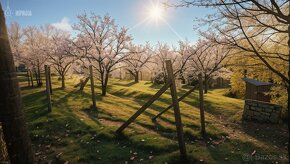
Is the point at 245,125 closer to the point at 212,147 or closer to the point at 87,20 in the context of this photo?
the point at 212,147

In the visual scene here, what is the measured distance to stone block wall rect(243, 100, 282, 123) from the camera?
13.1 metres

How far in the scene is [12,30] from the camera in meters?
43.9

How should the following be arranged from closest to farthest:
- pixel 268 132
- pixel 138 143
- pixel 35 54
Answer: pixel 138 143 → pixel 268 132 → pixel 35 54

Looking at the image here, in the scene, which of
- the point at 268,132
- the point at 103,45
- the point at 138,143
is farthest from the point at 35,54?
the point at 268,132

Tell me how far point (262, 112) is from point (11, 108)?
14482mm

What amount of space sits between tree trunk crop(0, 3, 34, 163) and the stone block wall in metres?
14.1

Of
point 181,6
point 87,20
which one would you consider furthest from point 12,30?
point 181,6

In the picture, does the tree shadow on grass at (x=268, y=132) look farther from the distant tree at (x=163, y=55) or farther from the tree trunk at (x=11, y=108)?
the distant tree at (x=163, y=55)

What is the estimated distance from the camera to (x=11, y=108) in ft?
10.3

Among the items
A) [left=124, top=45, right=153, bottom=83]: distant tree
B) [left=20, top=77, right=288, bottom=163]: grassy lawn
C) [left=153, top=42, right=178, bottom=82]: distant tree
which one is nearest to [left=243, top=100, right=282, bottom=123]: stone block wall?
[left=20, top=77, right=288, bottom=163]: grassy lawn

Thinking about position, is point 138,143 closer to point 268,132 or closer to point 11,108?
point 11,108

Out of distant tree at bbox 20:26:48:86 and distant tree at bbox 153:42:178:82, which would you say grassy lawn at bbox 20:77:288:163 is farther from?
distant tree at bbox 153:42:178:82

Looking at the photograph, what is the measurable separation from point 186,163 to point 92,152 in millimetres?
3278

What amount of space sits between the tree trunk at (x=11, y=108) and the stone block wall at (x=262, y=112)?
14.1 meters
